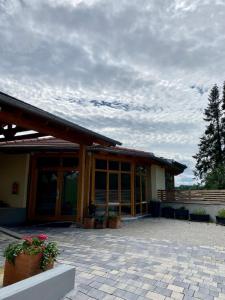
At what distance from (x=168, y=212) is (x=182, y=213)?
0.71m

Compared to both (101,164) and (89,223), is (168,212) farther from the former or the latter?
(89,223)

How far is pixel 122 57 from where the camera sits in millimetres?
7863

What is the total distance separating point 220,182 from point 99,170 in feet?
32.9

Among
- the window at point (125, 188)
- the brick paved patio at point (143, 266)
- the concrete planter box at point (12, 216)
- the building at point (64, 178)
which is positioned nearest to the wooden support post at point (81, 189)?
the building at point (64, 178)

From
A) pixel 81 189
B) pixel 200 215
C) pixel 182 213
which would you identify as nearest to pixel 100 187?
pixel 81 189

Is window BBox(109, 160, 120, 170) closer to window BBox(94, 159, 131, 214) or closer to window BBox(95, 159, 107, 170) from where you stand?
window BBox(94, 159, 131, 214)

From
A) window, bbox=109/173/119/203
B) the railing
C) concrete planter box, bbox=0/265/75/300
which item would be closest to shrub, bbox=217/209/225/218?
the railing

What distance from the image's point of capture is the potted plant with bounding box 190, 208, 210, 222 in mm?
10961

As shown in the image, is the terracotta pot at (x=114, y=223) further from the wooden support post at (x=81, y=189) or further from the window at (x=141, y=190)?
the window at (x=141, y=190)

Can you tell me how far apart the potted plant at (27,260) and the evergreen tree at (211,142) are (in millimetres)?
22028

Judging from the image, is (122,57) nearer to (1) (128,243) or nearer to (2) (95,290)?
(1) (128,243)

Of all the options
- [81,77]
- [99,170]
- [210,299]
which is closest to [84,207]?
[99,170]

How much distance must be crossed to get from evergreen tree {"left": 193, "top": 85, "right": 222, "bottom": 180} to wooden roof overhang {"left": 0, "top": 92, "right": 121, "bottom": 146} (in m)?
17.7

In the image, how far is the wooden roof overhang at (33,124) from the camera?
519 centimetres
